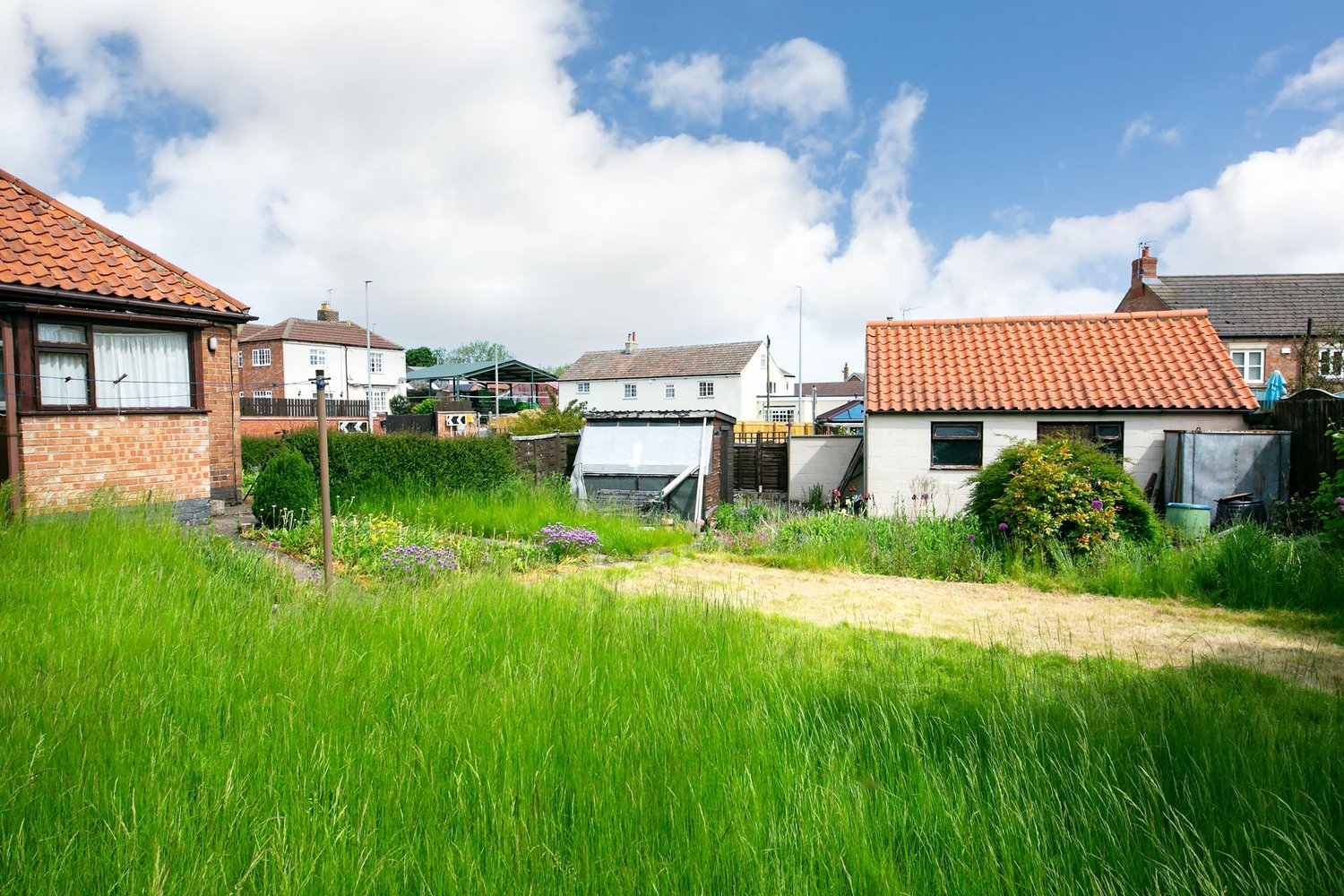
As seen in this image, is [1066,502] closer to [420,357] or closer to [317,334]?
[317,334]

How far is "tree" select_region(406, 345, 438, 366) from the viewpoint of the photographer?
103 meters

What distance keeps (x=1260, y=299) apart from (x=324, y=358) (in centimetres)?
5562

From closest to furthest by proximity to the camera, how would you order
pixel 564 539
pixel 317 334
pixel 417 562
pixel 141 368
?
pixel 417 562 < pixel 564 539 < pixel 141 368 < pixel 317 334

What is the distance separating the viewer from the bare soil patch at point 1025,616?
5.53 meters

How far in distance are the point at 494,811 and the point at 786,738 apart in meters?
1.34

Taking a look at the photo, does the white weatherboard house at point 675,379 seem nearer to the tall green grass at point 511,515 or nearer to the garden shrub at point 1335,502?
the tall green grass at point 511,515

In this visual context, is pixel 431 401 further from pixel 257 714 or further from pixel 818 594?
pixel 257 714

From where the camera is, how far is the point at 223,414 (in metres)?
13.3

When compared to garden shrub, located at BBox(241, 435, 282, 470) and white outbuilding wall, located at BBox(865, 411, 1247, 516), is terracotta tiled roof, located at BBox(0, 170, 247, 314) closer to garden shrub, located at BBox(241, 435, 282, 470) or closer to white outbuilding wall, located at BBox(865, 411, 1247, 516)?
garden shrub, located at BBox(241, 435, 282, 470)

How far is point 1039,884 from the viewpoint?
6.91 feet

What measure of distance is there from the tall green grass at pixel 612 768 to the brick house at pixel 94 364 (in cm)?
642

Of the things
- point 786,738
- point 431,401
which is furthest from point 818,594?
point 431,401

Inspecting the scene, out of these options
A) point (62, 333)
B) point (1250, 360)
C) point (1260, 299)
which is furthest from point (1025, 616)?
point (1260, 299)

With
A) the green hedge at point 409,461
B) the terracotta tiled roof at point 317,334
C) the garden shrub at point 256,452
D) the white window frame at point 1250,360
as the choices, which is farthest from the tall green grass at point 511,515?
the terracotta tiled roof at point 317,334
